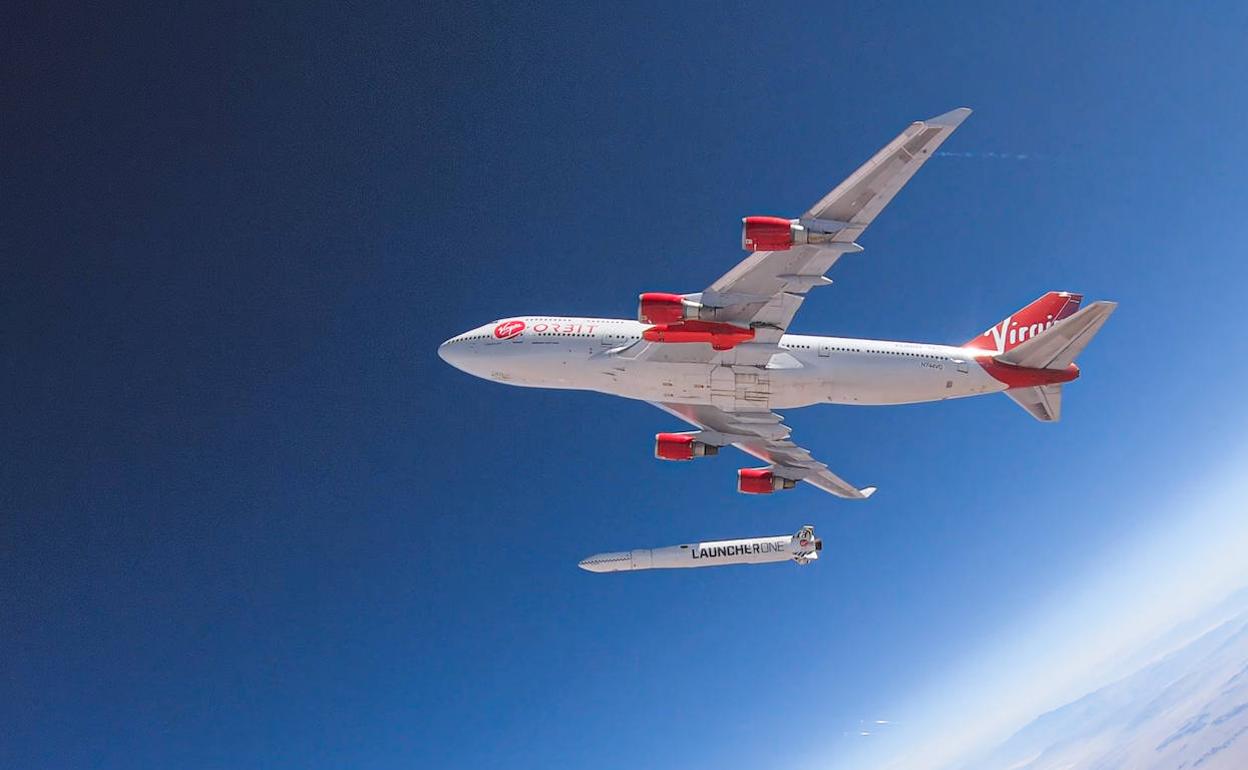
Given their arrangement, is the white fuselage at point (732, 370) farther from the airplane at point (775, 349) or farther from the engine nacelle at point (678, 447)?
the engine nacelle at point (678, 447)

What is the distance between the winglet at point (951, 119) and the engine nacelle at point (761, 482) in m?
26.2

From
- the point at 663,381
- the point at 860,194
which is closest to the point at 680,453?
the point at 663,381

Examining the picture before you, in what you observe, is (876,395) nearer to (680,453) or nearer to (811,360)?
(811,360)

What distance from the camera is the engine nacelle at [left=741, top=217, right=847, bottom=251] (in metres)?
37.3

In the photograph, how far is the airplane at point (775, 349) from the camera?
38094 millimetres

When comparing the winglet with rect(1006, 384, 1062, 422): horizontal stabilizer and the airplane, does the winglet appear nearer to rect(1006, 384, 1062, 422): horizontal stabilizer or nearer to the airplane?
the airplane

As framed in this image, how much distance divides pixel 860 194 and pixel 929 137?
356 cm

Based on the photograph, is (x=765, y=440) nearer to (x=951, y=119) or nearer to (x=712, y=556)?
(x=712, y=556)

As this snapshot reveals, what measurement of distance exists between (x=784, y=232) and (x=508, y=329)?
18375 mm

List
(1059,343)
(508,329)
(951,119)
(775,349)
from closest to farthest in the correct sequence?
(951,119) < (1059,343) < (775,349) < (508,329)

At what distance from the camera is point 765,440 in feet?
172

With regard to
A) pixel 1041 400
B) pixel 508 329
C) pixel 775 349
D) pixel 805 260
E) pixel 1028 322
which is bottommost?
pixel 1041 400

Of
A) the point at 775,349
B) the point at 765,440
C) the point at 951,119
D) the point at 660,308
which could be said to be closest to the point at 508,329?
the point at 660,308

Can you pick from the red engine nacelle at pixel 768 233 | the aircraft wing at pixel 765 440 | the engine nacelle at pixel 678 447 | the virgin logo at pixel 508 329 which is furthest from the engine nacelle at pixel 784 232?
the engine nacelle at pixel 678 447
